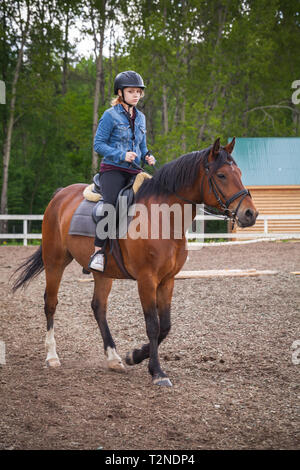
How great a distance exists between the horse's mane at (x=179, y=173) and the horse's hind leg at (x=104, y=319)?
1.30m

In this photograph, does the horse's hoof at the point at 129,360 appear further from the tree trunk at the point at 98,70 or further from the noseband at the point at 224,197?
the tree trunk at the point at 98,70

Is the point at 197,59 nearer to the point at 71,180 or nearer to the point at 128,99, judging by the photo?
the point at 71,180

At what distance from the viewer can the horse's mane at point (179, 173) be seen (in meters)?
4.59

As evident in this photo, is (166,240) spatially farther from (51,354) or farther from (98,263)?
(51,354)

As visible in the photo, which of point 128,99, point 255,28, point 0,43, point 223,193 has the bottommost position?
point 223,193

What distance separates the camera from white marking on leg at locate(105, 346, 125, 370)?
17.4 feet

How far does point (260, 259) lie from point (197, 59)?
67.8ft

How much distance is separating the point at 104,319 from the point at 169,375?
42.2 inches

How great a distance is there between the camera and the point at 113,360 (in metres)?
5.35

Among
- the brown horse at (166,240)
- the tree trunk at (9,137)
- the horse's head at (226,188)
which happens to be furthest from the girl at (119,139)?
the tree trunk at (9,137)

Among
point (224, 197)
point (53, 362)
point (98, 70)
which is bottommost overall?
point (53, 362)

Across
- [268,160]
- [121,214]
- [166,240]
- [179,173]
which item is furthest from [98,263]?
[268,160]

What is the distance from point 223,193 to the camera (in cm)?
452
